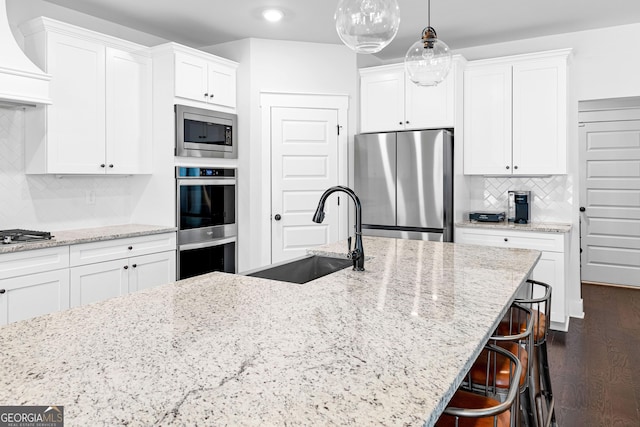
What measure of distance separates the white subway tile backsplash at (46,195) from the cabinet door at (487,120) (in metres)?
3.18

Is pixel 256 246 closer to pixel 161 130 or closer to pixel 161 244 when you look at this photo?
pixel 161 244

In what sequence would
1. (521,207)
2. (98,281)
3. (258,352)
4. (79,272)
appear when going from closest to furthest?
1. (258,352)
2. (79,272)
3. (98,281)
4. (521,207)

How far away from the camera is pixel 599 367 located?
10.4 ft

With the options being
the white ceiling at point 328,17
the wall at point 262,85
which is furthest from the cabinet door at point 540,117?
the wall at point 262,85

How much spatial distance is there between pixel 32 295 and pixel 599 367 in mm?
3774

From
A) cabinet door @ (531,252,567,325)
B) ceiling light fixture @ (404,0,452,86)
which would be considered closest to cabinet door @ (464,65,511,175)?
cabinet door @ (531,252,567,325)

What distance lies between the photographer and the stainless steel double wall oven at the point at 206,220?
154 inches

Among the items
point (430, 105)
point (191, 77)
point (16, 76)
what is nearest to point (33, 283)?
point (16, 76)

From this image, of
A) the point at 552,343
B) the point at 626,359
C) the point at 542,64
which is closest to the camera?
the point at 626,359

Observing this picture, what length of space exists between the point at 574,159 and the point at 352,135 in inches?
82.4

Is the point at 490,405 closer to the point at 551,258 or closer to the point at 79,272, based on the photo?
the point at 79,272

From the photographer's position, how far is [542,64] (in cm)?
405

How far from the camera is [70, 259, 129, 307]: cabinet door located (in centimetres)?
311

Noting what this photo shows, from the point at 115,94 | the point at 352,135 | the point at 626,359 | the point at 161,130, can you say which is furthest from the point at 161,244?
the point at 626,359
